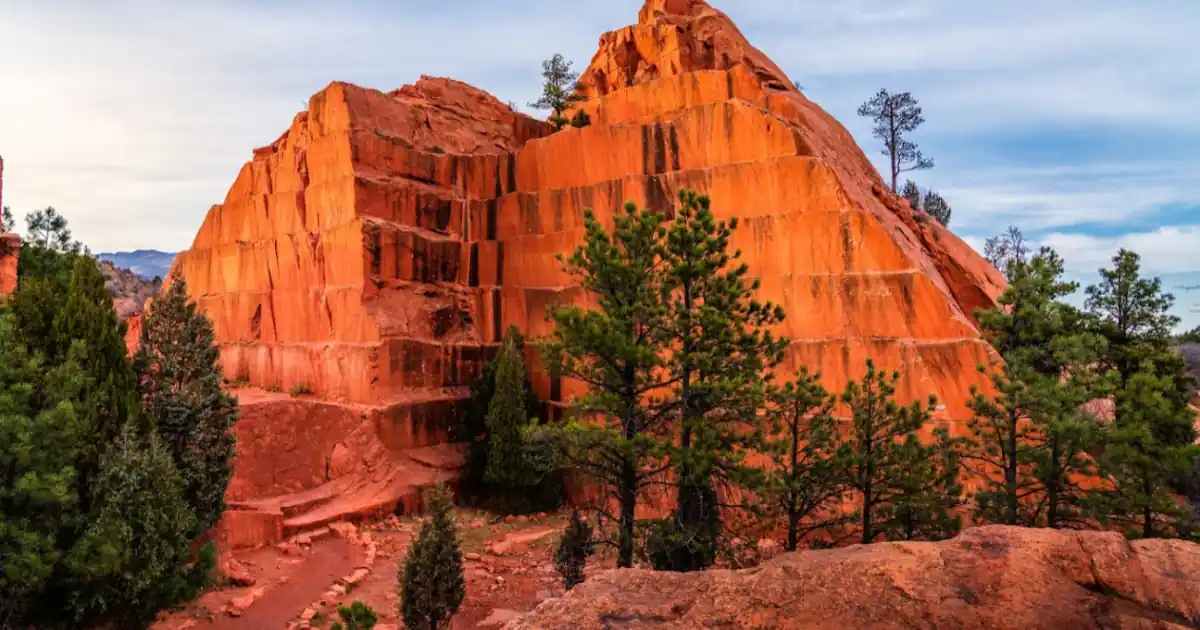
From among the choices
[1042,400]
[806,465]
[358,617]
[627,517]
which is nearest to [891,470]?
[806,465]

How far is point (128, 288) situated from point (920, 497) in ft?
246

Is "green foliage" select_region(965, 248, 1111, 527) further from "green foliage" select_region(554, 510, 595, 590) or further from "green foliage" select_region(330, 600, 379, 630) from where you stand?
"green foliage" select_region(330, 600, 379, 630)

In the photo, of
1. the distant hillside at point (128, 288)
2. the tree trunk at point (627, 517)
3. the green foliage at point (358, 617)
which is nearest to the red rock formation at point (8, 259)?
the green foliage at point (358, 617)

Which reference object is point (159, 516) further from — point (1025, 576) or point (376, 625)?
point (1025, 576)

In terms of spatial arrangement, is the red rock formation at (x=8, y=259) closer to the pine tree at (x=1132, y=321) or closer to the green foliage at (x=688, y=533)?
the green foliage at (x=688, y=533)

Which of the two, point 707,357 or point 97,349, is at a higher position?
point 97,349

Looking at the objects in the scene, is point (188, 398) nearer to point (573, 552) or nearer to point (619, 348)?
point (573, 552)

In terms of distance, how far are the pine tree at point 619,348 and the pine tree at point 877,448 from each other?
166 inches

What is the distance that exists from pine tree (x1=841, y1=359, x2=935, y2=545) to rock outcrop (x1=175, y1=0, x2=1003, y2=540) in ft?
17.1

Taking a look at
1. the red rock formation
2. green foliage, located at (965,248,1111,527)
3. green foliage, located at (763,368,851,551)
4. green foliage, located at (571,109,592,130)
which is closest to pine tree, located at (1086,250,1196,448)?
green foliage, located at (965,248,1111,527)

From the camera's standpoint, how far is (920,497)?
47.0 feet

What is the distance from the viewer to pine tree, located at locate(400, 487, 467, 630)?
13.5m

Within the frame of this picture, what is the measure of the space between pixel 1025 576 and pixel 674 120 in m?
21.9

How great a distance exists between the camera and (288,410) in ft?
82.7
